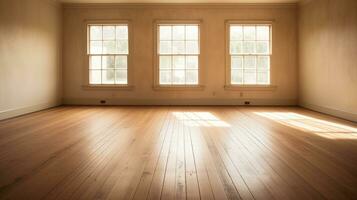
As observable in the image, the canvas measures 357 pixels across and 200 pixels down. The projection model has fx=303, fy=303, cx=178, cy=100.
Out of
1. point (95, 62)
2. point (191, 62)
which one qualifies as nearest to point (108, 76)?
point (95, 62)

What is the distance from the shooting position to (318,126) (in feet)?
17.9

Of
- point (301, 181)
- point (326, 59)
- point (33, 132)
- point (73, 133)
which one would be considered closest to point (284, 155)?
point (301, 181)

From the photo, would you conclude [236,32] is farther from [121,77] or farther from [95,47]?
[95,47]

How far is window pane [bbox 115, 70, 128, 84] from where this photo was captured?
9.20 m

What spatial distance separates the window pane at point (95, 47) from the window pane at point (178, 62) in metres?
2.26

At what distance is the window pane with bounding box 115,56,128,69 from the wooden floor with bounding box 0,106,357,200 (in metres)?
3.86

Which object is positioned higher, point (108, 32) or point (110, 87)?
point (108, 32)

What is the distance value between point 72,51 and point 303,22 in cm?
682

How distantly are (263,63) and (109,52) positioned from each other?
15.3ft

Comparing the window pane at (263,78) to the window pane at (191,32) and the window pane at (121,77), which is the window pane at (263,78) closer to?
the window pane at (191,32)

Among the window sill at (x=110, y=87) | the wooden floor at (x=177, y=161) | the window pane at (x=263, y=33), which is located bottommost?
the wooden floor at (x=177, y=161)

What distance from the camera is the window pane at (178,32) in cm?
911

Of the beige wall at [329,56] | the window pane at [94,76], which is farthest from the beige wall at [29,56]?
the beige wall at [329,56]

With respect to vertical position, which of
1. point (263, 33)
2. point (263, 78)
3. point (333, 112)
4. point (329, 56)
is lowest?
point (333, 112)
